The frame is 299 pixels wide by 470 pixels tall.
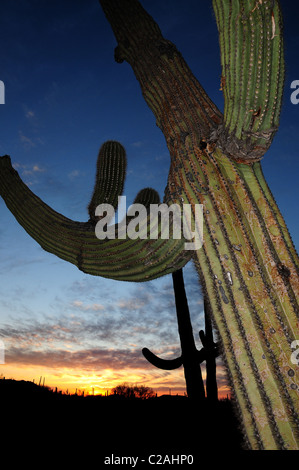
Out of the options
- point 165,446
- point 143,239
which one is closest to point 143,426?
point 165,446

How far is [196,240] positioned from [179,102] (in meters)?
0.80

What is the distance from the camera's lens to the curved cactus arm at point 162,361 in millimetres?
4871

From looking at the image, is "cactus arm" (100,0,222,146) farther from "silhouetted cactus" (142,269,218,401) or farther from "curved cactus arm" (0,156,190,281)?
"silhouetted cactus" (142,269,218,401)

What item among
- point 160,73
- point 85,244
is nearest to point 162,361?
point 85,244

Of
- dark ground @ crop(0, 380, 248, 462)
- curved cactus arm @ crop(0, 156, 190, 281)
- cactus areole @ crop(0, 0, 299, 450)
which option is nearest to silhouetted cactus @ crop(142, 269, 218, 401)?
dark ground @ crop(0, 380, 248, 462)

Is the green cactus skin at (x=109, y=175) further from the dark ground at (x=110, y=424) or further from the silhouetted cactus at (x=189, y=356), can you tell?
the dark ground at (x=110, y=424)

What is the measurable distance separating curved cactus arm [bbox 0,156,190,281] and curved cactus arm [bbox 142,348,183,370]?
329 centimetres

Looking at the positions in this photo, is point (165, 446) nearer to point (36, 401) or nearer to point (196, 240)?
point (36, 401)

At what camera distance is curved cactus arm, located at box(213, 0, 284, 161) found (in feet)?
3.92

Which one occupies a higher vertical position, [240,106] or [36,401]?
[36,401]

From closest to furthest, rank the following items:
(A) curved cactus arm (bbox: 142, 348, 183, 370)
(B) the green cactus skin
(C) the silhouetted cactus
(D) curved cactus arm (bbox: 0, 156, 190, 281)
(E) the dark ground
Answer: (D) curved cactus arm (bbox: 0, 156, 190, 281)
(B) the green cactus skin
(C) the silhouetted cactus
(E) the dark ground
(A) curved cactus arm (bbox: 142, 348, 183, 370)

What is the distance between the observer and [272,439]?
1.03 m

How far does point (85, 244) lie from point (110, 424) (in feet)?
17.6

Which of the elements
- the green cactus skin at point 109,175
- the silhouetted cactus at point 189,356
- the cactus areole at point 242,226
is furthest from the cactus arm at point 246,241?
the silhouetted cactus at point 189,356
